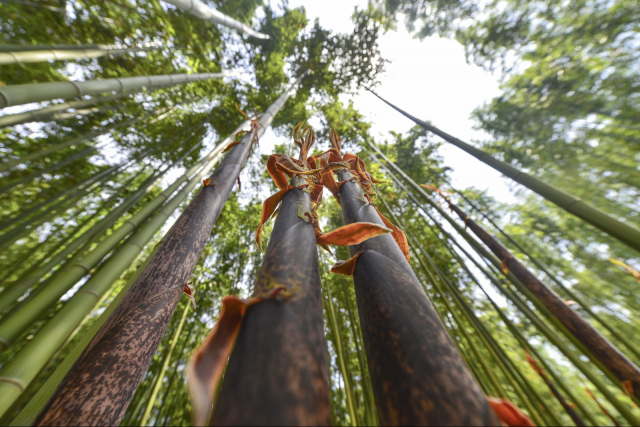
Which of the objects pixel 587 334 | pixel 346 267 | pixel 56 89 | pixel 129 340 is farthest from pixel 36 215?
pixel 587 334

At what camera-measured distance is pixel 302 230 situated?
0.49 meters

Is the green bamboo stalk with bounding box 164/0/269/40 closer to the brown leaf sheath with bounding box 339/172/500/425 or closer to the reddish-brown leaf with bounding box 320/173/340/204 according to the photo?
the reddish-brown leaf with bounding box 320/173/340/204

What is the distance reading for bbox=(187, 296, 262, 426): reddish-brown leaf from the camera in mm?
225

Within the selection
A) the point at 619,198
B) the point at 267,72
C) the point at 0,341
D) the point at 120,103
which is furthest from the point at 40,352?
the point at 619,198

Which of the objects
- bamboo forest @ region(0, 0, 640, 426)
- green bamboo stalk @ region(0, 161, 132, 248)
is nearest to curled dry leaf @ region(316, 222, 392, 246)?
bamboo forest @ region(0, 0, 640, 426)

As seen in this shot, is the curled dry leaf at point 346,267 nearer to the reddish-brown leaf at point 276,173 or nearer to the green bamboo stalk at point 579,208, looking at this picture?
the reddish-brown leaf at point 276,173

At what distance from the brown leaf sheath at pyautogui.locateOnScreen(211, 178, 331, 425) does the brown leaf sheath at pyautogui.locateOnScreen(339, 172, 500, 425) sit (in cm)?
8

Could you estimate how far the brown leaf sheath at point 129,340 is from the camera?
1.22ft

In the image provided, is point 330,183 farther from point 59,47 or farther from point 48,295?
point 59,47

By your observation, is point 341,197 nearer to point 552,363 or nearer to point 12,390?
point 12,390

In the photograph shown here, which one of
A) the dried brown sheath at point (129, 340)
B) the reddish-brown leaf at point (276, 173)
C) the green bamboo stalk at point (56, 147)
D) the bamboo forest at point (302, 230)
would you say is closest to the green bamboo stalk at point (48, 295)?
the bamboo forest at point (302, 230)

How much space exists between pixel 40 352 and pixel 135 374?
2.02ft

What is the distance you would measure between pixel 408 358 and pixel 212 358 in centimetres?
22

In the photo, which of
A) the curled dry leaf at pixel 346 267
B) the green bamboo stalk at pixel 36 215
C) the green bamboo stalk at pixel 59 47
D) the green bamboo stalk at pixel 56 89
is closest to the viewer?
the curled dry leaf at pixel 346 267
